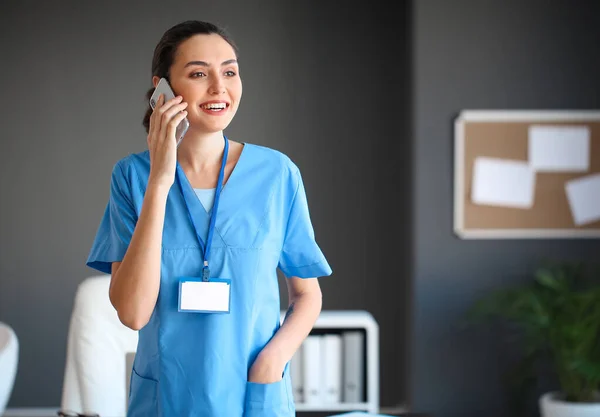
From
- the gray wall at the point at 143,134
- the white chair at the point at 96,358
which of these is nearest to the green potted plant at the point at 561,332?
the gray wall at the point at 143,134

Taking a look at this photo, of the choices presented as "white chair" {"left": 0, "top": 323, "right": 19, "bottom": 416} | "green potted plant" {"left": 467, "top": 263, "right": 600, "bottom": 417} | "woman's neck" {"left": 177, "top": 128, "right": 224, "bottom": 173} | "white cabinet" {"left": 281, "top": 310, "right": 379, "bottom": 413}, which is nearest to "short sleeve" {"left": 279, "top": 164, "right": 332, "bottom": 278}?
"woman's neck" {"left": 177, "top": 128, "right": 224, "bottom": 173}

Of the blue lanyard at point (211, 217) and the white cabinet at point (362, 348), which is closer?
the blue lanyard at point (211, 217)

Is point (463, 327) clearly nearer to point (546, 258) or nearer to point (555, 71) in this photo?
point (546, 258)

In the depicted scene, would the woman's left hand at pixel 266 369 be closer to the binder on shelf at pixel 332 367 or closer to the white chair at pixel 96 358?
the white chair at pixel 96 358

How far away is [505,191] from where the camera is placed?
12.4ft

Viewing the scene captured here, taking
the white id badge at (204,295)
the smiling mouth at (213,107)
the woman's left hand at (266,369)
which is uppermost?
the smiling mouth at (213,107)

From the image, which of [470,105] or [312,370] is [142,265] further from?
[470,105]

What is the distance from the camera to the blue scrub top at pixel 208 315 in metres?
1.22

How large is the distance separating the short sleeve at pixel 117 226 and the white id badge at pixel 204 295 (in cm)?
13

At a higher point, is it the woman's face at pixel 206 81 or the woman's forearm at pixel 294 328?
the woman's face at pixel 206 81

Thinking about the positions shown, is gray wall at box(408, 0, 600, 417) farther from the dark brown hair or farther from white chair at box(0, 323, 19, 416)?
the dark brown hair

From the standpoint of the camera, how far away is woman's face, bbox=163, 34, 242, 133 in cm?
120

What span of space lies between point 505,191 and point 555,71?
65 centimetres

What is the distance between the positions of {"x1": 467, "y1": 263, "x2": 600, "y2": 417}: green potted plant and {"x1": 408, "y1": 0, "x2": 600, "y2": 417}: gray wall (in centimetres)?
21
